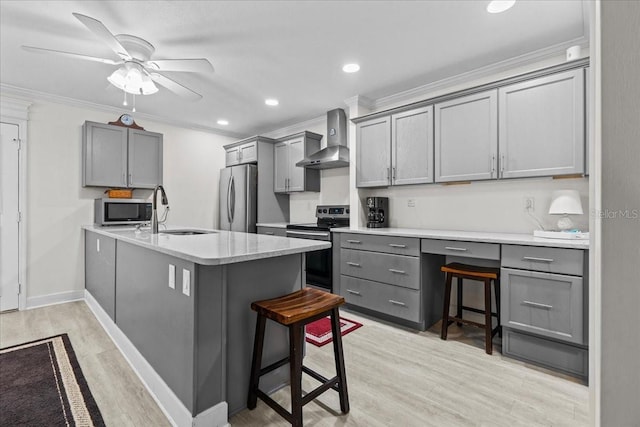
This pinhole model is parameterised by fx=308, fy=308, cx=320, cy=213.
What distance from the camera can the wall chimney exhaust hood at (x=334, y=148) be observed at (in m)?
4.01

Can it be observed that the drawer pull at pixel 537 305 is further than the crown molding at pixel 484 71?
No

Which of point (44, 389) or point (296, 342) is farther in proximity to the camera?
point (44, 389)

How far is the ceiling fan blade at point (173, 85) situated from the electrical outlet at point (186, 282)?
1.79 meters

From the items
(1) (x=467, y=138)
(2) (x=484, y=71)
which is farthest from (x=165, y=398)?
(2) (x=484, y=71)

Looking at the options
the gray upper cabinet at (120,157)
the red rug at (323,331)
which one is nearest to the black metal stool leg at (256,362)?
the red rug at (323,331)

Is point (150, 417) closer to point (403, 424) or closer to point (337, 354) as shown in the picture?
point (337, 354)

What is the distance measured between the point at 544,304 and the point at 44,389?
11.3ft

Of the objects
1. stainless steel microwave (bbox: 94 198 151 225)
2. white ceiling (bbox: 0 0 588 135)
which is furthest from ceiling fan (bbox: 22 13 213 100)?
stainless steel microwave (bbox: 94 198 151 225)

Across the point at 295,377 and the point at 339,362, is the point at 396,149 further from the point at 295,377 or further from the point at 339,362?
the point at 295,377

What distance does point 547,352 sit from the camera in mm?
2254

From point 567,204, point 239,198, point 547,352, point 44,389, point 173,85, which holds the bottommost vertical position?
point 44,389

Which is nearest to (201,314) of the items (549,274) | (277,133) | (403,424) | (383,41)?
(403,424)

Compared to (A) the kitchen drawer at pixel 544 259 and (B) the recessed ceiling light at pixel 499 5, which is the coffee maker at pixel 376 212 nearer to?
(A) the kitchen drawer at pixel 544 259

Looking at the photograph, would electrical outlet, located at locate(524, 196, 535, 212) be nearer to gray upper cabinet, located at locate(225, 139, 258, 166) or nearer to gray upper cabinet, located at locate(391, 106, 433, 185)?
gray upper cabinet, located at locate(391, 106, 433, 185)
